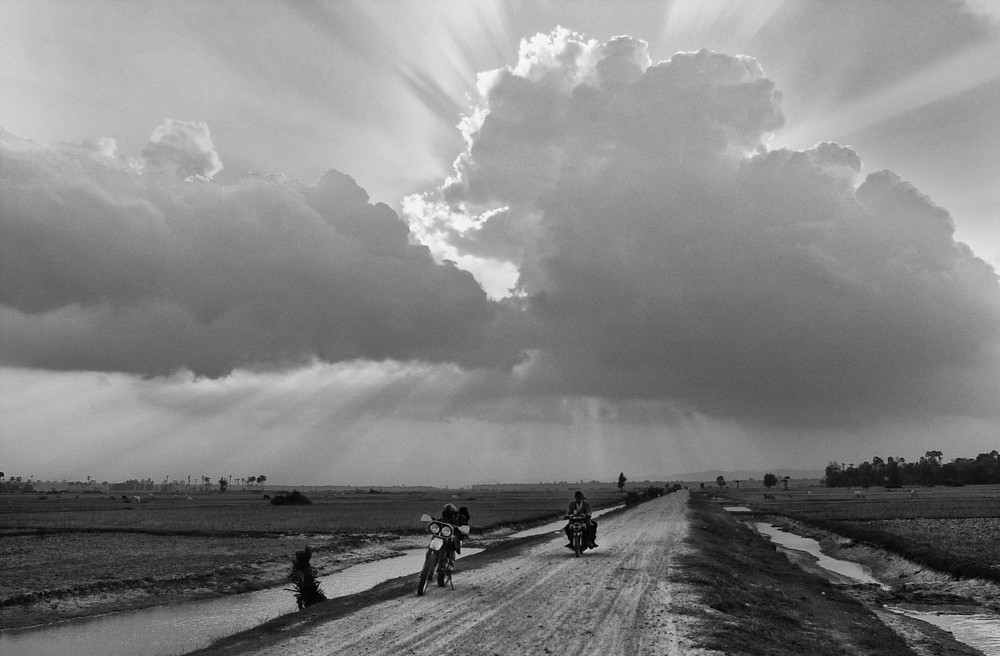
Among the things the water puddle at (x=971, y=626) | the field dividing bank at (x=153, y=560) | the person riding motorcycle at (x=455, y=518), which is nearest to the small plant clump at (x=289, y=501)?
the field dividing bank at (x=153, y=560)

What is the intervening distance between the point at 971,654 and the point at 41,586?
30.9 meters

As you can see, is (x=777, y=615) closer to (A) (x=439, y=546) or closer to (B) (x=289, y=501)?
(A) (x=439, y=546)

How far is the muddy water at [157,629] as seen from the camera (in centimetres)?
2014

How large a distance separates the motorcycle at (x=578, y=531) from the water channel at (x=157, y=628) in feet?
29.3

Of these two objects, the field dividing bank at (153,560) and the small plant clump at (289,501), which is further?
the small plant clump at (289,501)

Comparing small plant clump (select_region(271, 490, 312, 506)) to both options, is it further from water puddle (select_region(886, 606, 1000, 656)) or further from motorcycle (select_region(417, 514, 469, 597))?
water puddle (select_region(886, 606, 1000, 656))

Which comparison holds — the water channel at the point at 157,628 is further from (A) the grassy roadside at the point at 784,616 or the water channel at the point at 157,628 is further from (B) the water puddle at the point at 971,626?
(B) the water puddle at the point at 971,626

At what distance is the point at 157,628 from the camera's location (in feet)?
76.1

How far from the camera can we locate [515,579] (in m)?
23.6

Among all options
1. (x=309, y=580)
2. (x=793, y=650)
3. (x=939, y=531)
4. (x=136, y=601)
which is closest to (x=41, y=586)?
(x=136, y=601)

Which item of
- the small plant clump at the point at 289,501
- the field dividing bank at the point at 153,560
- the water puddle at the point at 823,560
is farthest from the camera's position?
the small plant clump at the point at 289,501

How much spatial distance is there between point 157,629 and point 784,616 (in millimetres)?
18549

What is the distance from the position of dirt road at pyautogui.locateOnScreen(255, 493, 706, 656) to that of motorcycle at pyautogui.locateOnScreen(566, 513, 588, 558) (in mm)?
3779

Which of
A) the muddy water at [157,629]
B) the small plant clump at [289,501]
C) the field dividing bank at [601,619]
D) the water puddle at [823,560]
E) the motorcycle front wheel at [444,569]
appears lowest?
the muddy water at [157,629]
